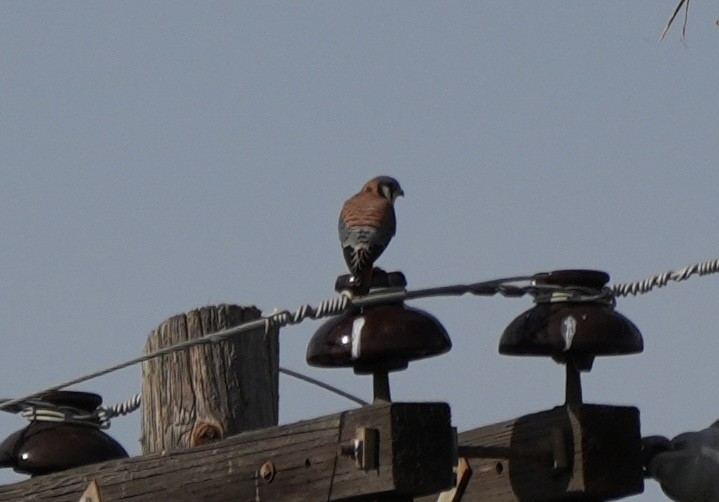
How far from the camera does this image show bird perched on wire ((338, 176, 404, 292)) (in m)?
4.56

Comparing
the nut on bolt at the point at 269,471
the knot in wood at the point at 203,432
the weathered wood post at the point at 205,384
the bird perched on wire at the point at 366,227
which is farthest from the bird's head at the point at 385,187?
the nut on bolt at the point at 269,471

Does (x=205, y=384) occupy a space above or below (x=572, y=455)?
above

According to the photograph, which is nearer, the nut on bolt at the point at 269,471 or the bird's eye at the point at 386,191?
the nut on bolt at the point at 269,471

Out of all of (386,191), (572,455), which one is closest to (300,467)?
(572,455)

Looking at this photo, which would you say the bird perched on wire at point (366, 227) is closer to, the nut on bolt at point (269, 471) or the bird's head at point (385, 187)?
the bird's head at point (385, 187)

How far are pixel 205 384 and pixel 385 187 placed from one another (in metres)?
0.77

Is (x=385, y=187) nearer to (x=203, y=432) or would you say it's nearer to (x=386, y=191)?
(x=386, y=191)

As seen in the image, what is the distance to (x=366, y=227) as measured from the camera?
488cm

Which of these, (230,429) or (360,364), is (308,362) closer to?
(360,364)

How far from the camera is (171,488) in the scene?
4559mm

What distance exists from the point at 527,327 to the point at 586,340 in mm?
153

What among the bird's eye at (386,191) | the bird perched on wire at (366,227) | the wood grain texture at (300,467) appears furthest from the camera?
the bird's eye at (386,191)

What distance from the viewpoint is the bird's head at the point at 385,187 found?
522cm

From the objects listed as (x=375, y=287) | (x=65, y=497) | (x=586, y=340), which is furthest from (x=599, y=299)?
(x=65, y=497)
